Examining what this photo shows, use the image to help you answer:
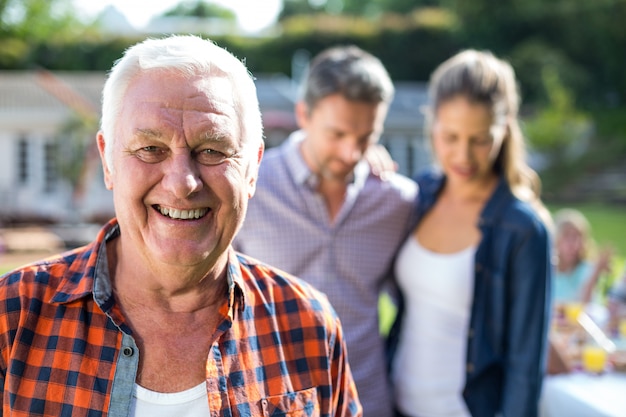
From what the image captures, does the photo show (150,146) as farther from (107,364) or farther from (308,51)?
(308,51)

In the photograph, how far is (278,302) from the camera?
2.08m

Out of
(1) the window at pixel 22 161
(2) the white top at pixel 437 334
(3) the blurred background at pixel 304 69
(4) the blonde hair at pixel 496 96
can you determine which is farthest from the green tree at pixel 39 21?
(2) the white top at pixel 437 334

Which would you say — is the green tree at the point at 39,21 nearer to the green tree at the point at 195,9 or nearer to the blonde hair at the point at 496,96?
the blonde hair at the point at 496,96

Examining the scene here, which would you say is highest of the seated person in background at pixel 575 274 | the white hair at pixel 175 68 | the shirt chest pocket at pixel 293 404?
the white hair at pixel 175 68

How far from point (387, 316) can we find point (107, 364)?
7375 mm

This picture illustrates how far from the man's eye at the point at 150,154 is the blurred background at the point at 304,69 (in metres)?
12.3

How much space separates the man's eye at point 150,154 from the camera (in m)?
1.77

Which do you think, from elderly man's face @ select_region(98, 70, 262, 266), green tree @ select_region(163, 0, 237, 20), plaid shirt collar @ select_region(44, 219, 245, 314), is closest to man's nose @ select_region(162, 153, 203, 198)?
elderly man's face @ select_region(98, 70, 262, 266)

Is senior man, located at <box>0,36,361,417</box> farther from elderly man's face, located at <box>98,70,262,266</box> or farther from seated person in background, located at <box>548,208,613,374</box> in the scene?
seated person in background, located at <box>548,208,613,374</box>

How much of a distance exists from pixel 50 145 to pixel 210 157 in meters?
22.3

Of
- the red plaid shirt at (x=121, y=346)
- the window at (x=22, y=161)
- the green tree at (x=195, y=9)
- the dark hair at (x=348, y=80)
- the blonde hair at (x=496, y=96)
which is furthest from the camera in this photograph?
the green tree at (x=195, y=9)

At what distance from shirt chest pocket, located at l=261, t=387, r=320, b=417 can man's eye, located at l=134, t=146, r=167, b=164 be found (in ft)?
2.14

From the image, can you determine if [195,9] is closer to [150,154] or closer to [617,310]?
[617,310]

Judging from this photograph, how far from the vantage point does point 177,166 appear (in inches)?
69.2
